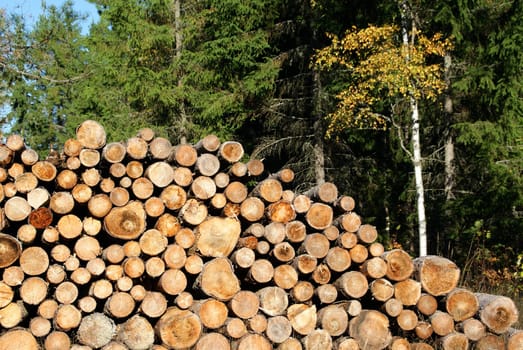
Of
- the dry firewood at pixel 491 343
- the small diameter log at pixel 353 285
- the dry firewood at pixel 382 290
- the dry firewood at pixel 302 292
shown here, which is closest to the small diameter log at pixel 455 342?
the dry firewood at pixel 491 343

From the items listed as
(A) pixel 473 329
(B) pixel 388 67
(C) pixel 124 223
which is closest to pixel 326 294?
(A) pixel 473 329

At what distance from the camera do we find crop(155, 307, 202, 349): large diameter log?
5.65 metres

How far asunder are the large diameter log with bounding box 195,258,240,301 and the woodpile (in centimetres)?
1

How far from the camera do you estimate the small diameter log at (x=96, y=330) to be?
5566 millimetres

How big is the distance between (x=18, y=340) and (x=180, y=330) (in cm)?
143

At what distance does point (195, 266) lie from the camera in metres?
5.98

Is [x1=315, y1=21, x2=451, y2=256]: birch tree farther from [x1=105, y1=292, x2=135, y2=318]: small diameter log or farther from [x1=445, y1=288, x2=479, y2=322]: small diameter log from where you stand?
[x1=105, y1=292, x2=135, y2=318]: small diameter log

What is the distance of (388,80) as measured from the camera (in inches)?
467

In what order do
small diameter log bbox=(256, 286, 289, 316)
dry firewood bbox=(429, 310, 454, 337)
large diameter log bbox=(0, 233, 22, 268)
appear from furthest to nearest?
1. dry firewood bbox=(429, 310, 454, 337)
2. small diameter log bbox=(256, 286, 289, 316)
3. large diameter log bbox=(0, 233, 22, 268)

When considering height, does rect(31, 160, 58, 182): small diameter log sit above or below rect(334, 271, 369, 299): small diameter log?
above

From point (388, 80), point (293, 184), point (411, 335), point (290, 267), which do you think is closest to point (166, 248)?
point (290, 267)

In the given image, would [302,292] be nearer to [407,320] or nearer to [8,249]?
[407,320]

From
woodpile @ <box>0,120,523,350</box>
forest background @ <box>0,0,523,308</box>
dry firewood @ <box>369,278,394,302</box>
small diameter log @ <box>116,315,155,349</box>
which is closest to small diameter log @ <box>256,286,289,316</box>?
woodpile @ <box>0,120,523,350</box>

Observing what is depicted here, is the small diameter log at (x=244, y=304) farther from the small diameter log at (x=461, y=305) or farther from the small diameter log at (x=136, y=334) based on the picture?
the small diameter log at (x=461, y=305)
